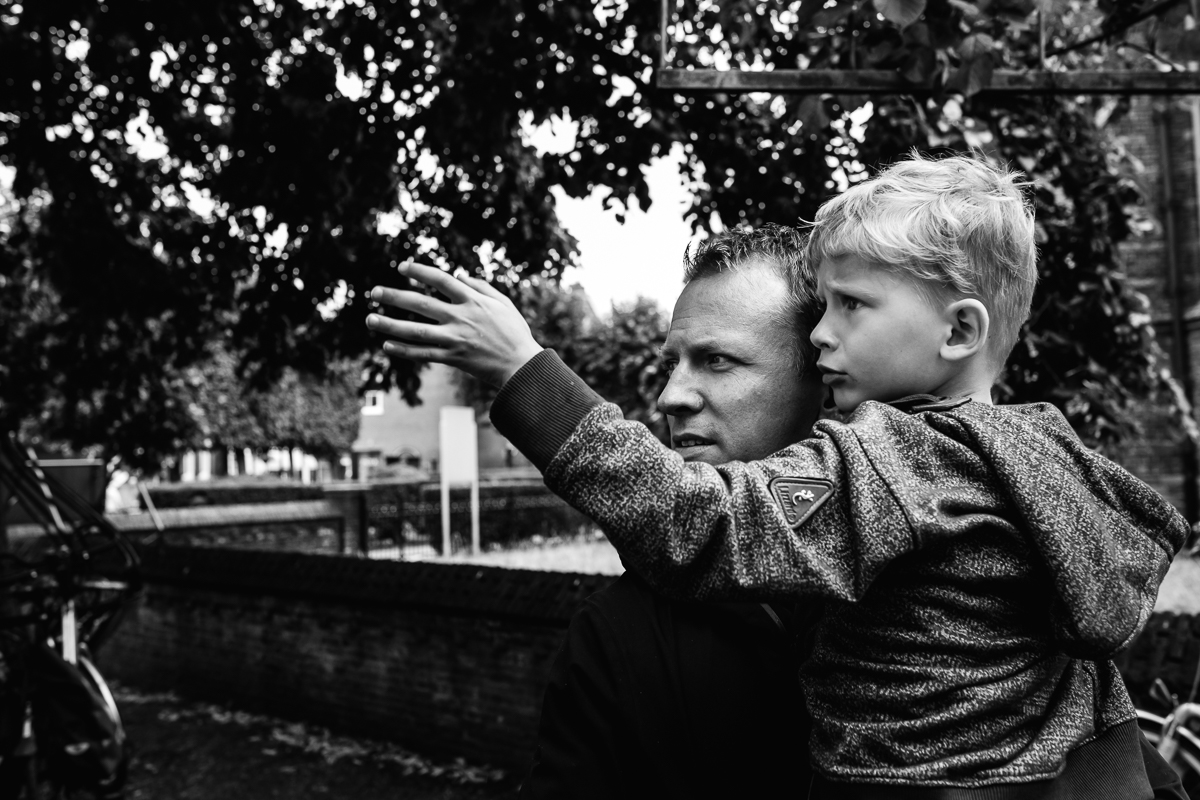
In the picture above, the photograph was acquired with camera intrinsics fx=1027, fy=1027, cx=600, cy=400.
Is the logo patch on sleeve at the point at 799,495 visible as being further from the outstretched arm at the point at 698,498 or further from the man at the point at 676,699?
the man at the point at 676,699

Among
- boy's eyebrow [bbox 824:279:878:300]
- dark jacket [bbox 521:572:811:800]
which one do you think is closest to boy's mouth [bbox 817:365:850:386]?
boy's eyebrow [bbox 824:279:878:300]

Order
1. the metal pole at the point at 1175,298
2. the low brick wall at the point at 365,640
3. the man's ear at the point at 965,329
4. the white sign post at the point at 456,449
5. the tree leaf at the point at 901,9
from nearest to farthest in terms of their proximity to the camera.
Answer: the man's ear at the point at 965,329
the tree leaf at the point at 901,9
the low brick wall at the point at 365,640
the white sign post at the point at 456,449
the metal pole at the point at 1175,298

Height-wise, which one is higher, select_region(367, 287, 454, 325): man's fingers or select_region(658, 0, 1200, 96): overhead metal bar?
select_region(658, 0, 1200, 96): overhead metal bar

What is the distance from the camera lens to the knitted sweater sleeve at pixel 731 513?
1.11 m

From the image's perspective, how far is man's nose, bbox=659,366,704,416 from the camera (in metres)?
1.58

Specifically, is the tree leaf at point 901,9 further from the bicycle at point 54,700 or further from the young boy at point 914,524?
the bicycle at point 54,700

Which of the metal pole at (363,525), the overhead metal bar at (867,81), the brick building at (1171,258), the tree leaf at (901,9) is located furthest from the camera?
the metal pole at (363,525)

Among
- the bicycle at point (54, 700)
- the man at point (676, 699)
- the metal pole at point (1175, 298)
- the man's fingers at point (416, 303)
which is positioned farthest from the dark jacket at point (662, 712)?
the metal pole at point (1175, 298)

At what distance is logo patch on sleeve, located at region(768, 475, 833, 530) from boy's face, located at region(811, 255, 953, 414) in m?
0.26

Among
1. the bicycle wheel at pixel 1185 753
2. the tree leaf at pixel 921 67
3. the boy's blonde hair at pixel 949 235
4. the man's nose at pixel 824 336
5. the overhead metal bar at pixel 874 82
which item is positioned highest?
the tree leaf at pixel 921 67

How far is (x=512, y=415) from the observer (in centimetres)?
120

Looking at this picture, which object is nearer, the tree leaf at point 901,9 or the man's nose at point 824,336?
the man's nose at point 824,336

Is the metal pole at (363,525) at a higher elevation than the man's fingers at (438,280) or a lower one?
lower

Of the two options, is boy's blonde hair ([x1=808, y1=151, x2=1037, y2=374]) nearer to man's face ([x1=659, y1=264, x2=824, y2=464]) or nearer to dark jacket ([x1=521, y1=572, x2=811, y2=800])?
man's face ([x1=659, y1=264, x2=824, y2=464])
